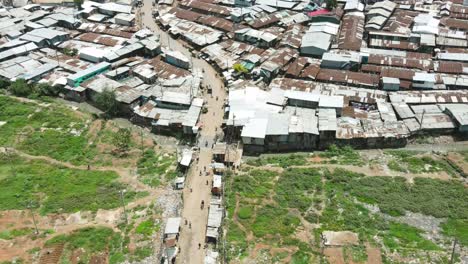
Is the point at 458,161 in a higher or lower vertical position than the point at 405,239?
higher

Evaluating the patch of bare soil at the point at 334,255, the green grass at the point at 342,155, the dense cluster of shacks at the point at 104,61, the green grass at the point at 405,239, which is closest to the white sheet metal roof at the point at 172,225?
the patch of bare soil at the point at 334,255

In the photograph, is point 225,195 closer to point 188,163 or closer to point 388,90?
point 188,163

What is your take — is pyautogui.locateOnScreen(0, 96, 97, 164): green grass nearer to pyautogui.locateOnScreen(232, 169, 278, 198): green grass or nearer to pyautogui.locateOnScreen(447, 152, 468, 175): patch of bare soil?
pyautogui.locateOnScreen(232, 169, 278, 198): green grass

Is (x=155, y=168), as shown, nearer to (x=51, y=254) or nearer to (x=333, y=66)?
(x=51, y=254)

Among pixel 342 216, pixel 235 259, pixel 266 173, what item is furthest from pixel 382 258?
pixel 266 173

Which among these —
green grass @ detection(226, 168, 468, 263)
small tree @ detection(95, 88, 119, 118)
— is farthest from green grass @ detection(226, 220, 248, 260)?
small tree @ detection(95, 88, 119, 118)

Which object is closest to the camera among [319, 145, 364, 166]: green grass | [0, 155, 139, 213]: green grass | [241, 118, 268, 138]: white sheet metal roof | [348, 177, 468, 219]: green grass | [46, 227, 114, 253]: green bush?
[46, 227, 114, 253]: green bush

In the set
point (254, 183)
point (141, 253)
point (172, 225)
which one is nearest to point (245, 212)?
point (254, 183)
